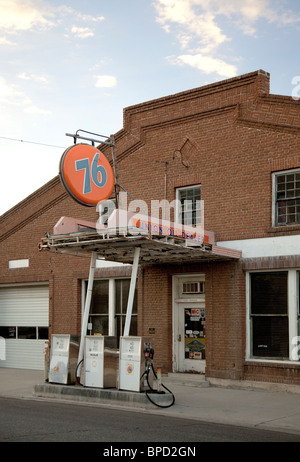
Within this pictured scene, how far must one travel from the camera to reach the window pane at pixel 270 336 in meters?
15.5

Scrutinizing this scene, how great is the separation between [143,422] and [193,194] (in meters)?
8.41

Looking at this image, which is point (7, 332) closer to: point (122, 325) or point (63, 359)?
point (122, 325)

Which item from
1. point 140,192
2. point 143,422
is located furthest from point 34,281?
point 143,422

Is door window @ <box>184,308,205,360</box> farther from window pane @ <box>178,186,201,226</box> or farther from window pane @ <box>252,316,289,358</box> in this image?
window pane @ <box>178,186,201,226</box>

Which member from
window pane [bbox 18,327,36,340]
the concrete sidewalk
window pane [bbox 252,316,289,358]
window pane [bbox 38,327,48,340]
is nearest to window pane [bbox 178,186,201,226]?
window pane [bbox 252,316,289,358]

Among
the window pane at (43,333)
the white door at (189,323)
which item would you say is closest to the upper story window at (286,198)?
the white door at (189,323)

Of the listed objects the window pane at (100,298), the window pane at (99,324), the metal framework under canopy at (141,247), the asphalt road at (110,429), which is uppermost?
the metal framework under canopy at (141,247)

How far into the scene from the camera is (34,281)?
73.2 feet

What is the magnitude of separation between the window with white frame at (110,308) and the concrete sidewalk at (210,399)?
2.88m

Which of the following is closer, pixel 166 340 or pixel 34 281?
pixel 166 340

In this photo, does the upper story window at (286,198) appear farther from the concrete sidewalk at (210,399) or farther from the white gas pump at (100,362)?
the white gas pump at (100,362)

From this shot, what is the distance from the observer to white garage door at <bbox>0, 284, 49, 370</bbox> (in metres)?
22.3

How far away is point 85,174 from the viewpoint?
1520 cm
